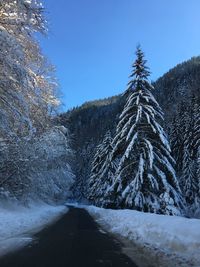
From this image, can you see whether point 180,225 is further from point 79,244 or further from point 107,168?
point 107,168

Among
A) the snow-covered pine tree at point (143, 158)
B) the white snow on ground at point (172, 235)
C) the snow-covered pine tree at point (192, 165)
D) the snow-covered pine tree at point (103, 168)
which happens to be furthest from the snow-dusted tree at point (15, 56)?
the snow-covered pine tree at point (103, 168)

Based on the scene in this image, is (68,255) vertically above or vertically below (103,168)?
below

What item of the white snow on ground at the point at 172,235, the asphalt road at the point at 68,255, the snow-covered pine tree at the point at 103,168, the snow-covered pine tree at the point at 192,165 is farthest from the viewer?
the snow-covered pine tree at the point at 103,168

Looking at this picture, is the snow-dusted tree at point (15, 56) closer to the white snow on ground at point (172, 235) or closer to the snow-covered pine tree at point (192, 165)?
the white snow on ground at point (172, 235)

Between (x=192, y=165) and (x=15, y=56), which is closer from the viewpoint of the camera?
(x=15, y=56)

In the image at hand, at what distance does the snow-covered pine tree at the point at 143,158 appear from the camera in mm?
24859

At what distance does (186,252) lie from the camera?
916cm

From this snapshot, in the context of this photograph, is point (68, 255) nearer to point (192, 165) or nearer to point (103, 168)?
point (192, 165)

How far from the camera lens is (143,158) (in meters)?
26.1

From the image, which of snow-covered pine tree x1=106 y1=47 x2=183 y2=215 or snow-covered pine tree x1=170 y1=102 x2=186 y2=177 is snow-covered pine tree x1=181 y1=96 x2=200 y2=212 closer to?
snow-covered pine tree x1=170 y1=102 x2=186 y2=177

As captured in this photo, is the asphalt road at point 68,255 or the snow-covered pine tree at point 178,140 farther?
the snow-covered pine tree at point 178,140

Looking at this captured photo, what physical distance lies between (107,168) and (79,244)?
41.2 m


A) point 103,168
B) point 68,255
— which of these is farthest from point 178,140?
point 68,255

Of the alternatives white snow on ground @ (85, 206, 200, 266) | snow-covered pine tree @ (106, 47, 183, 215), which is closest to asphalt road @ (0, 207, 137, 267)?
white snow on ground @ (85, 206, 200, 266)
